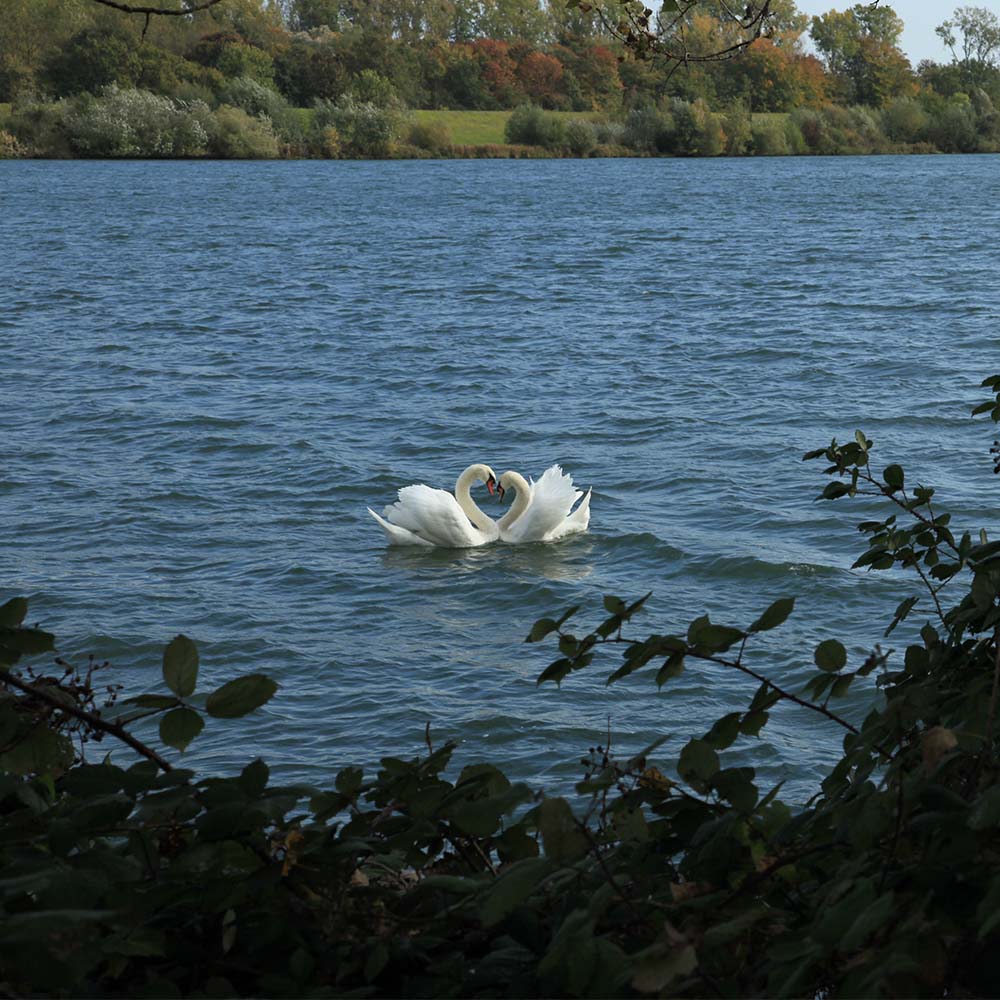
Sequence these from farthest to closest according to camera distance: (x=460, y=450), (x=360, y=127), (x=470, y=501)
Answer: (x=360, y=127) → (x=460, y=450) → (x=470, y=501)

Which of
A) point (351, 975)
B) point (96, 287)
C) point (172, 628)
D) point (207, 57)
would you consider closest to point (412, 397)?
point (172, 628)

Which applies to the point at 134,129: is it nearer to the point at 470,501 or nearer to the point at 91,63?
the point at 91,63

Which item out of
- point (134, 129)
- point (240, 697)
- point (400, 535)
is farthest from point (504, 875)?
point (134, 129)

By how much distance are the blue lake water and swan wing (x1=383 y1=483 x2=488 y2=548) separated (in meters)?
0.22

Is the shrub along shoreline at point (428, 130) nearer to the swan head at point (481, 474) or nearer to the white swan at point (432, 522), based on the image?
the swan head at point (481, 474)

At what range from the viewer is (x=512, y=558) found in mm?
10500

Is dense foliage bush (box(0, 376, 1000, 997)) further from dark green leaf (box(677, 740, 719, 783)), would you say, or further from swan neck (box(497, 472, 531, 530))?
swan neck (box(497, 472, 531, 530))

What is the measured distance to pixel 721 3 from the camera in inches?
159

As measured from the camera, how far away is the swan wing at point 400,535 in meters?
10.5

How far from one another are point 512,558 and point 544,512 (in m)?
0.41

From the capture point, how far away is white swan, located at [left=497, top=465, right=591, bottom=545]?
10.4m

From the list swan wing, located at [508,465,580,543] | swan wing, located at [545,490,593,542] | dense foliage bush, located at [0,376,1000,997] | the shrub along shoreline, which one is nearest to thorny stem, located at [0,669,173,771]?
dense foliage bush, located at [0,376,1000,997]

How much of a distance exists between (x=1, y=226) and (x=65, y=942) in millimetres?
37895

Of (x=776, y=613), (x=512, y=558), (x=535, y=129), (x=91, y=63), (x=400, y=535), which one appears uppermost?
(x=91, y=63)
